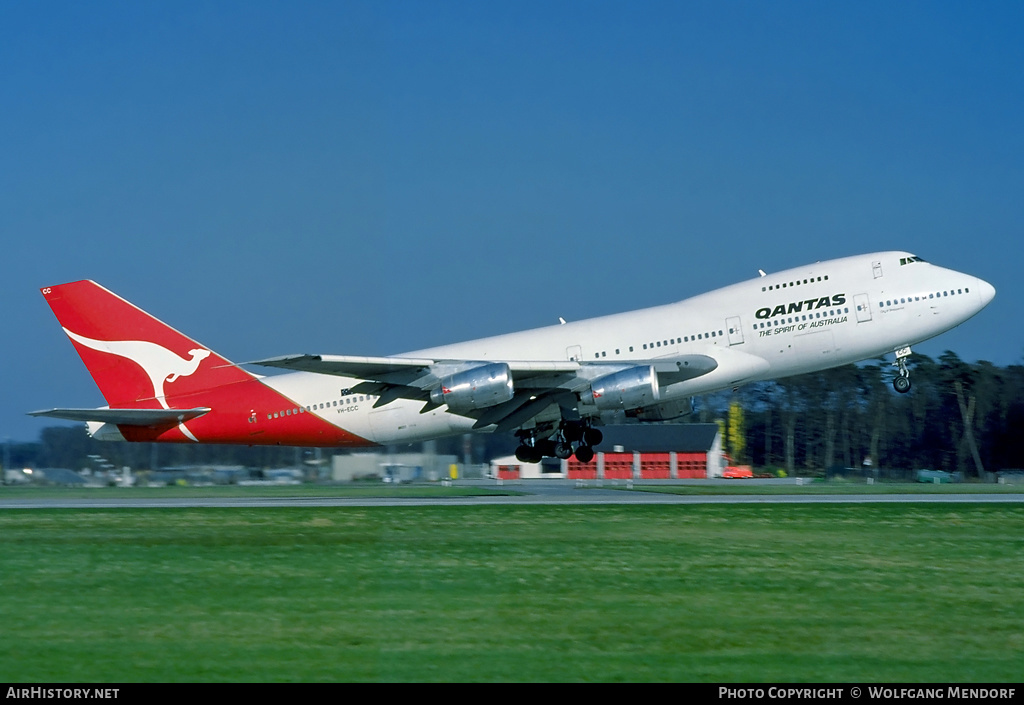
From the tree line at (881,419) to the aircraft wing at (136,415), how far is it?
48.1 m

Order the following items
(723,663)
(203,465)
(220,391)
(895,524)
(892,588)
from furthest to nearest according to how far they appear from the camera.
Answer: (203,465) < (220,391) < (895,524) < (892,588) < (723,663)

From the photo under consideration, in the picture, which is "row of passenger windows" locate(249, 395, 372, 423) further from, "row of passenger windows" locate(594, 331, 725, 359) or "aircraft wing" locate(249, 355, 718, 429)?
"row of passenger windows" locate(594, 331, 725, 359)

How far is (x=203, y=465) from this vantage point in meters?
45.1

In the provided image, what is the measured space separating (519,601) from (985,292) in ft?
74.8

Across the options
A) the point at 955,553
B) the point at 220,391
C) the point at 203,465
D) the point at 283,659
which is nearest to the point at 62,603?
the point at 283,659

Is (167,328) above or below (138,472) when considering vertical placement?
above

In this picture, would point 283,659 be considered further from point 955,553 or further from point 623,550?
point 955,553

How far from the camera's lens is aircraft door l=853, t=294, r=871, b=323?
1250 inches

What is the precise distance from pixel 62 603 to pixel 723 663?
926 cm

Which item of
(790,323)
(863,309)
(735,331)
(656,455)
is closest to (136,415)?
(735,331)

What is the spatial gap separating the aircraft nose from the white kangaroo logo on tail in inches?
975

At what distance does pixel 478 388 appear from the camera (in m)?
31.5

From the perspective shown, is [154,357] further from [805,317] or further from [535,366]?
[805,317]

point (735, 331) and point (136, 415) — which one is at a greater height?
point (735, 331)
